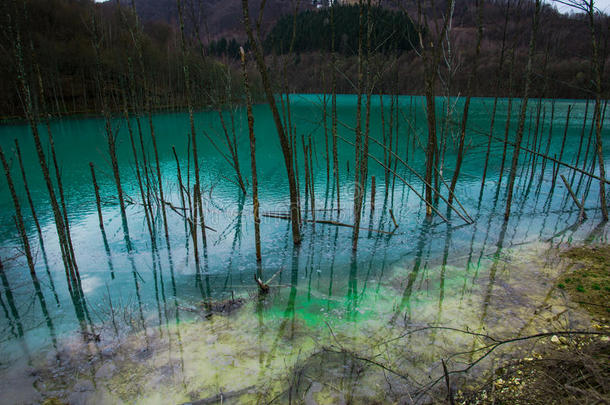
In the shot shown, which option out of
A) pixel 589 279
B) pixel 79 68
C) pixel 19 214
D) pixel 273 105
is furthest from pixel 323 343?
pixel 79 68

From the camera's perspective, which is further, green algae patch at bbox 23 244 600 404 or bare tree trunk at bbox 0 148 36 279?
bare tree trunk at bbox 0 148 36 279

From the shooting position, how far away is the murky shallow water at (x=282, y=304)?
4152 mm

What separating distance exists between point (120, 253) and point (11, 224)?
4.13m

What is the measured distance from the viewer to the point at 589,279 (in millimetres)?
5848

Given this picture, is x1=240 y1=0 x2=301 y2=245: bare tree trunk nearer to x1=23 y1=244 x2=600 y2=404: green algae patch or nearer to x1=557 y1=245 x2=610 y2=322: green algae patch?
x1=23 y1=244 x2=600 y2=404: green algae patch

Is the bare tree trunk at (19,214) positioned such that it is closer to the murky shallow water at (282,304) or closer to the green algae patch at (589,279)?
the murky shallow water at (282,304)

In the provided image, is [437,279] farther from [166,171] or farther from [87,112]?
[87,112]

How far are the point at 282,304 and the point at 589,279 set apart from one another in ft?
16.8

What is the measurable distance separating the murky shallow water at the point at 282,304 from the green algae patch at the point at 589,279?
9.8 inches

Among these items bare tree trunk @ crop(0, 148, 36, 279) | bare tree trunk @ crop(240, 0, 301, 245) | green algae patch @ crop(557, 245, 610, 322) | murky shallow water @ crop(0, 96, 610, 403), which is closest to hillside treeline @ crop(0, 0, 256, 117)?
murky shallow water @ crop(0, 96, 610, 403)

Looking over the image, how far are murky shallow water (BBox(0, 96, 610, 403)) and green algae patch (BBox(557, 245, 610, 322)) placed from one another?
0.25 m

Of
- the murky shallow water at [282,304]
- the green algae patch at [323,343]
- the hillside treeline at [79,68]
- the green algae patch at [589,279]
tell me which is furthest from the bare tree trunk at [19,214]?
the hillside treeline at [79,68]

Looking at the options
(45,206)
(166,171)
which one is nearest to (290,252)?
(45,206)

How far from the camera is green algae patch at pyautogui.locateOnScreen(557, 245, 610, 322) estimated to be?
5.09 meters
